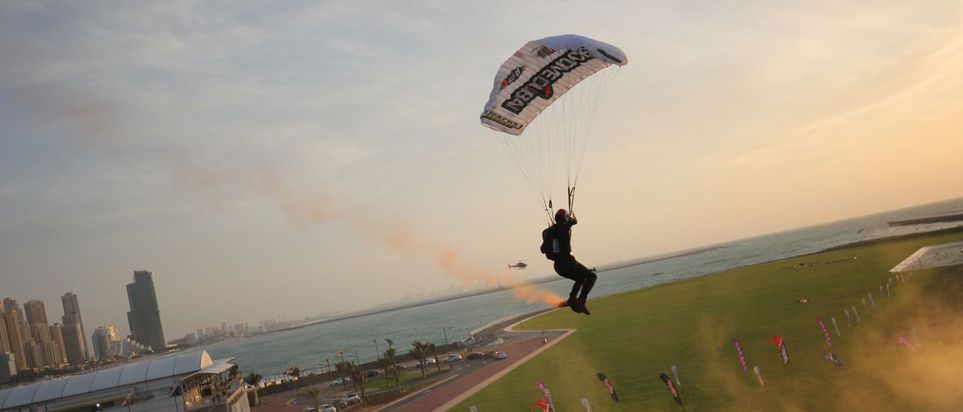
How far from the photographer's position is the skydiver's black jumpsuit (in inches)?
575

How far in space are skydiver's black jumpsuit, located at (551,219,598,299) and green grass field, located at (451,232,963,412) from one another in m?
12.9

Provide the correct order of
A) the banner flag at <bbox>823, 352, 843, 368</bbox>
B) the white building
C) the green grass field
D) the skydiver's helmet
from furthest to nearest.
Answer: the white building → the banner flag at <bbox>823, 352, 843, 368</bbox> → the green grass field → the skydiver's helmet

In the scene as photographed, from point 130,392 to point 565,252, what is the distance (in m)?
38.2

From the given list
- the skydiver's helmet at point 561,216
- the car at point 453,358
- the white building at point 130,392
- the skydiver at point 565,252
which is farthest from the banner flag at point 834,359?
the car at point 453,358

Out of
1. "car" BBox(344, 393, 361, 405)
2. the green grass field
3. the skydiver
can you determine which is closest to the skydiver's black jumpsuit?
the skydiver

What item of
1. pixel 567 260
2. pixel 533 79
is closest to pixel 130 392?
pixel 533 79

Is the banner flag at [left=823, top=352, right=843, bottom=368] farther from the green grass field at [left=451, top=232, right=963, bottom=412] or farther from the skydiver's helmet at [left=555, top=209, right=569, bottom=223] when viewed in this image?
the skydiver's helmet at [left=555, top=209, right=569, bottom=223]

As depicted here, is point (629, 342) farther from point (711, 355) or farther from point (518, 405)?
point (518, 405)

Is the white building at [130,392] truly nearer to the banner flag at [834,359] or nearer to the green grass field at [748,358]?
the green grass field at [748,358]

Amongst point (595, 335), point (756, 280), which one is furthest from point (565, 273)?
point (756, 280)

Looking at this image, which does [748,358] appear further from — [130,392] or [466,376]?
[130,392]

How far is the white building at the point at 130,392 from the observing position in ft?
136

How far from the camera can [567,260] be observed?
14.9 meters

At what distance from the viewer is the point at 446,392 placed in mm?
43375
